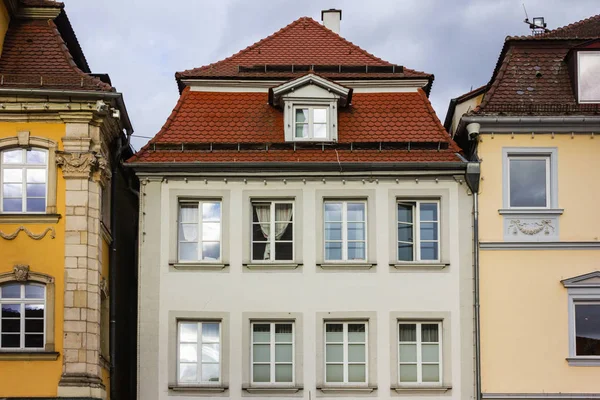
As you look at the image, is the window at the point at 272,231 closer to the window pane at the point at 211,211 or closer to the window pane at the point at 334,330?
the window pane at the point at 211,211

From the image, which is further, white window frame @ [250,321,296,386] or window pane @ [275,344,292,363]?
window pane @ [275,344,292,363]

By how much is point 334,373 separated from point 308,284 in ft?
7.96

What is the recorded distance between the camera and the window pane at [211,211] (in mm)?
36375

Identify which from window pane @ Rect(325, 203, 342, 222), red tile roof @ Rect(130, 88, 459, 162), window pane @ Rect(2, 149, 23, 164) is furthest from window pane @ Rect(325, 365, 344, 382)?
window pane @ Rect(2, 149, 23, 164)

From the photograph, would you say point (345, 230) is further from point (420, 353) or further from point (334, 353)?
point (420, 353)

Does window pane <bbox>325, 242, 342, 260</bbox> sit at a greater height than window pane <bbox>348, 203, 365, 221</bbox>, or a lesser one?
lesser

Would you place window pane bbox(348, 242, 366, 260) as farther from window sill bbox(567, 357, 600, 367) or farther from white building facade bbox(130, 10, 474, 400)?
window sill bbox(567, 357, 600, 367)

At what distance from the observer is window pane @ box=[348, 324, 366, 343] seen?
35.7 metres

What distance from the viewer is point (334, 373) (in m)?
35.5

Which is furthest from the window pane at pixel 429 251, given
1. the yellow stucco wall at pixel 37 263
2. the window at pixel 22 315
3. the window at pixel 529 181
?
the window at pixel 22 315

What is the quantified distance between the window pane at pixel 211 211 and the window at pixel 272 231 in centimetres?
94

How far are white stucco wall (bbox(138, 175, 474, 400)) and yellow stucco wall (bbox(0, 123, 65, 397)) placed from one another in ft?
8.28

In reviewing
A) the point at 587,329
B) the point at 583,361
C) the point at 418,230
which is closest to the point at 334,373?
the point at 418,230

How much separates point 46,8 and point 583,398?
17730 millimetres
